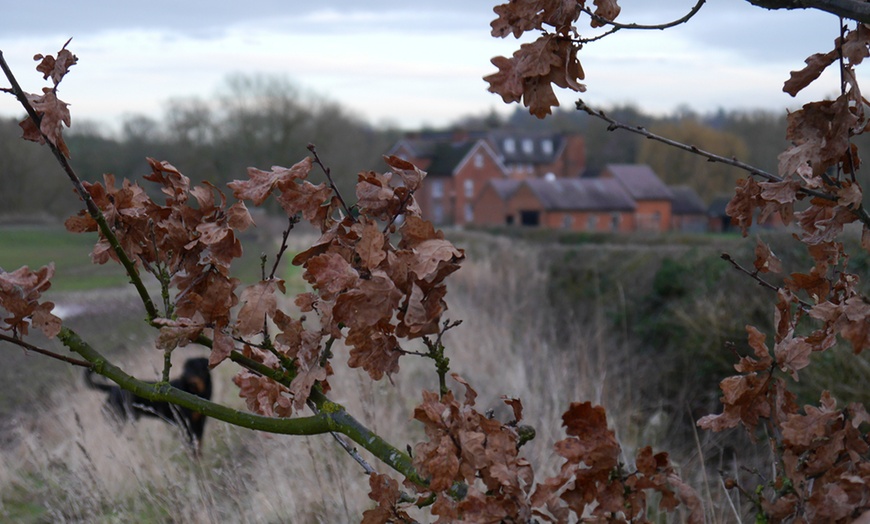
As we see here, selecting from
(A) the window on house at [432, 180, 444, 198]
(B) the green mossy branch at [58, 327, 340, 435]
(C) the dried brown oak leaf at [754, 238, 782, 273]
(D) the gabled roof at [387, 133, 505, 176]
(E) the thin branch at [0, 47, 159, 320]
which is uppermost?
(D) the gabled roof at [387, 133, 505, 176]

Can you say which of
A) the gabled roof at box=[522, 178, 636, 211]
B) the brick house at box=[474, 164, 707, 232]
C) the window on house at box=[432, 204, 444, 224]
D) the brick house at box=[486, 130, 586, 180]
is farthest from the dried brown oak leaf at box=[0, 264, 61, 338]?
the brick house at box=[486, 130, 586, 180]

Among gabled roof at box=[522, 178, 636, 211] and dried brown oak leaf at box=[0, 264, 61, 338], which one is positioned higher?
dried brown oak leaf at box=[0, 264, 61, 338]

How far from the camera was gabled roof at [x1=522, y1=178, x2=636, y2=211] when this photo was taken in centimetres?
3738

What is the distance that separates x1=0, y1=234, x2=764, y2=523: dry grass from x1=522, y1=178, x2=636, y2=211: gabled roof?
84.2ft

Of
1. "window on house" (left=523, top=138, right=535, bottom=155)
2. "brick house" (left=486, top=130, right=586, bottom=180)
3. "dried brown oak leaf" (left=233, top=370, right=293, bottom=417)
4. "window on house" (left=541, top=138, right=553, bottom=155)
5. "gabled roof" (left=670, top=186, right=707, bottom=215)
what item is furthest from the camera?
"window on house" (left=523, top=138, right=535, bottom=155)

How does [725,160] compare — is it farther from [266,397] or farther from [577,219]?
[577,219]

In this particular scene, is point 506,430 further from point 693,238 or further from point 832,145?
point 693,238

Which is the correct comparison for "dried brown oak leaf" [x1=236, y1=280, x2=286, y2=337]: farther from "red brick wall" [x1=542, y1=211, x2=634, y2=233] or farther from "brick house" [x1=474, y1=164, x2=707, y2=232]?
"red brick wall" [x1=542, y1=211, x2=634, y2=233]

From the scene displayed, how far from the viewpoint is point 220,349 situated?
5.37ft

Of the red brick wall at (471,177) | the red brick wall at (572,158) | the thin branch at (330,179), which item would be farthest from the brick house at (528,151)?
the thin branch at (330,179)

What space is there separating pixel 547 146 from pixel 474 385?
49.4 m

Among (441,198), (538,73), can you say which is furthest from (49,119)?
(441,198)

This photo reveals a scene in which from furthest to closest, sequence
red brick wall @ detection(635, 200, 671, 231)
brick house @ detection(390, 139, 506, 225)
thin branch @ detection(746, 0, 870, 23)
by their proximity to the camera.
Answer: brick house @ detection(390, 139, 506, 225)
red brick wall @ detection(635, 200, 671, 231)
thin branch @ detection(746, 0, 870, 23)

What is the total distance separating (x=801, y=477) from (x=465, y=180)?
50772 millimetres
